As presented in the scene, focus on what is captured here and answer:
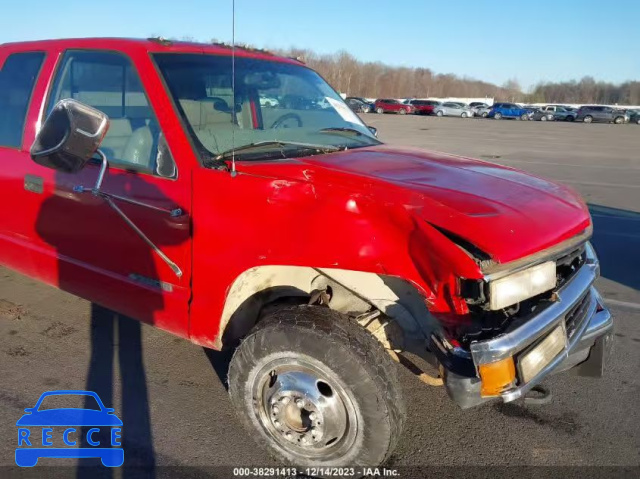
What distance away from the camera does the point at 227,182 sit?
2729mm

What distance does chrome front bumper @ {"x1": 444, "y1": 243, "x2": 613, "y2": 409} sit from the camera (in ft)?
7.48

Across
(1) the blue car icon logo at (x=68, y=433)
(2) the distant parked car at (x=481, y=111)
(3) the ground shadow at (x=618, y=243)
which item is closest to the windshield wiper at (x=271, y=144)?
(1) the blue car icon logo at (x=68, y=433)

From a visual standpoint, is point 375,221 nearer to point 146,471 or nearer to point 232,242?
point 232,242

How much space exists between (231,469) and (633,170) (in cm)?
1487

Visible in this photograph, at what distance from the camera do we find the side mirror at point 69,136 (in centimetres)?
248

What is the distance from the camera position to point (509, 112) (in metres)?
52.3

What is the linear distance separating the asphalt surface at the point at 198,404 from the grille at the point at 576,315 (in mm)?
718

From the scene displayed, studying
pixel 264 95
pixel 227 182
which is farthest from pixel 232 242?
pixel 264 95

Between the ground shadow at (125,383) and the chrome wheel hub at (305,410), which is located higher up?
the chrome wheel hub at (305,410)

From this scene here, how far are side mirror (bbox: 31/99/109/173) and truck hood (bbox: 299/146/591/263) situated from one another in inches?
38.9

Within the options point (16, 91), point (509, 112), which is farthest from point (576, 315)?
point (509, 112)

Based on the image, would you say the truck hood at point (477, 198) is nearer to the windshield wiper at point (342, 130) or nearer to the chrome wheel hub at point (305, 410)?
the windshield wiper at point (342, 130)

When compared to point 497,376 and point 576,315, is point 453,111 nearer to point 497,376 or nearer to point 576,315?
point 576,315

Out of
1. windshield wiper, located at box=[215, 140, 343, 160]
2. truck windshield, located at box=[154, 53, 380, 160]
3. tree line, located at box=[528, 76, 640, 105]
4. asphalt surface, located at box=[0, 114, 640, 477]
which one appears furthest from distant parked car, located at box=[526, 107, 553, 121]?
tree line, located at box=[528, 76, 640, 105]
